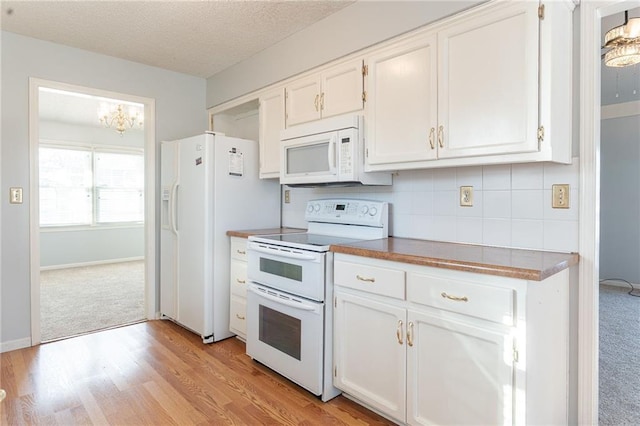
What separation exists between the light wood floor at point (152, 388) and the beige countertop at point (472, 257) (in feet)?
2.95

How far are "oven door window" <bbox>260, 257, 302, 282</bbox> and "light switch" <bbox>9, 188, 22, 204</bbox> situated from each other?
2051 mm

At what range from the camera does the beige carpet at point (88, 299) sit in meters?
3.36

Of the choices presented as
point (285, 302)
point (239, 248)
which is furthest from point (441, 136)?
point (239, 248)

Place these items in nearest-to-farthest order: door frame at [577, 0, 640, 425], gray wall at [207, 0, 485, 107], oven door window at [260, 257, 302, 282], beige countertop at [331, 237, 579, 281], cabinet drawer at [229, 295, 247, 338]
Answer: beige countertop at [331, 237, 579, 281], door frame at [577, 0, 640, 425], gray wall at [207, 0, 485, 107], oven door window at [260, 257, 302, 282], cabinet drawer at [229, 295, 247, 338]

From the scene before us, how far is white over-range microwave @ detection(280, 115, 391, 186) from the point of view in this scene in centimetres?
231

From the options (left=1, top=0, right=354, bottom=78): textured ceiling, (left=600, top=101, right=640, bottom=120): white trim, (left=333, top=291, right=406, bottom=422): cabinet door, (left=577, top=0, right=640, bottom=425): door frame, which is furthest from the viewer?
(left=600, top=101, right=640, bottom=120): white trim

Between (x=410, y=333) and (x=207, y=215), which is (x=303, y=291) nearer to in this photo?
(x=410, y=333)

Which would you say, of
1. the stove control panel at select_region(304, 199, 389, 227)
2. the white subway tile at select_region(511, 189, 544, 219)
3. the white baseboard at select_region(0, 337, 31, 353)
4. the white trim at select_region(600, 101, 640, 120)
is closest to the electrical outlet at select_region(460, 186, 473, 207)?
the white subway tile at select_region(511, 189, 544, 219)

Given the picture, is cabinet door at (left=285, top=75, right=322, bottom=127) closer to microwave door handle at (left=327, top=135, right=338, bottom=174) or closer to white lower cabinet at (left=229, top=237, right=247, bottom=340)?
microwave door handle at (left=327, top=135, right=338, bottom=174)

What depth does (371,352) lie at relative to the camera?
6.21 feet

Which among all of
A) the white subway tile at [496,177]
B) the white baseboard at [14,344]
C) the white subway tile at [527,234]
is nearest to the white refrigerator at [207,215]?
the white baseboard at [14,344]

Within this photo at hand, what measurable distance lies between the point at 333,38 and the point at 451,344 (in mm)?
2121

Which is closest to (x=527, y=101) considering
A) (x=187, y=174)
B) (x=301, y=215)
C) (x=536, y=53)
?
(x=536, y=53)

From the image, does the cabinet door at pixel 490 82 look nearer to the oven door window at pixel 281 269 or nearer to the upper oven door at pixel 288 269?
the upper oven door at pixel 288 269
